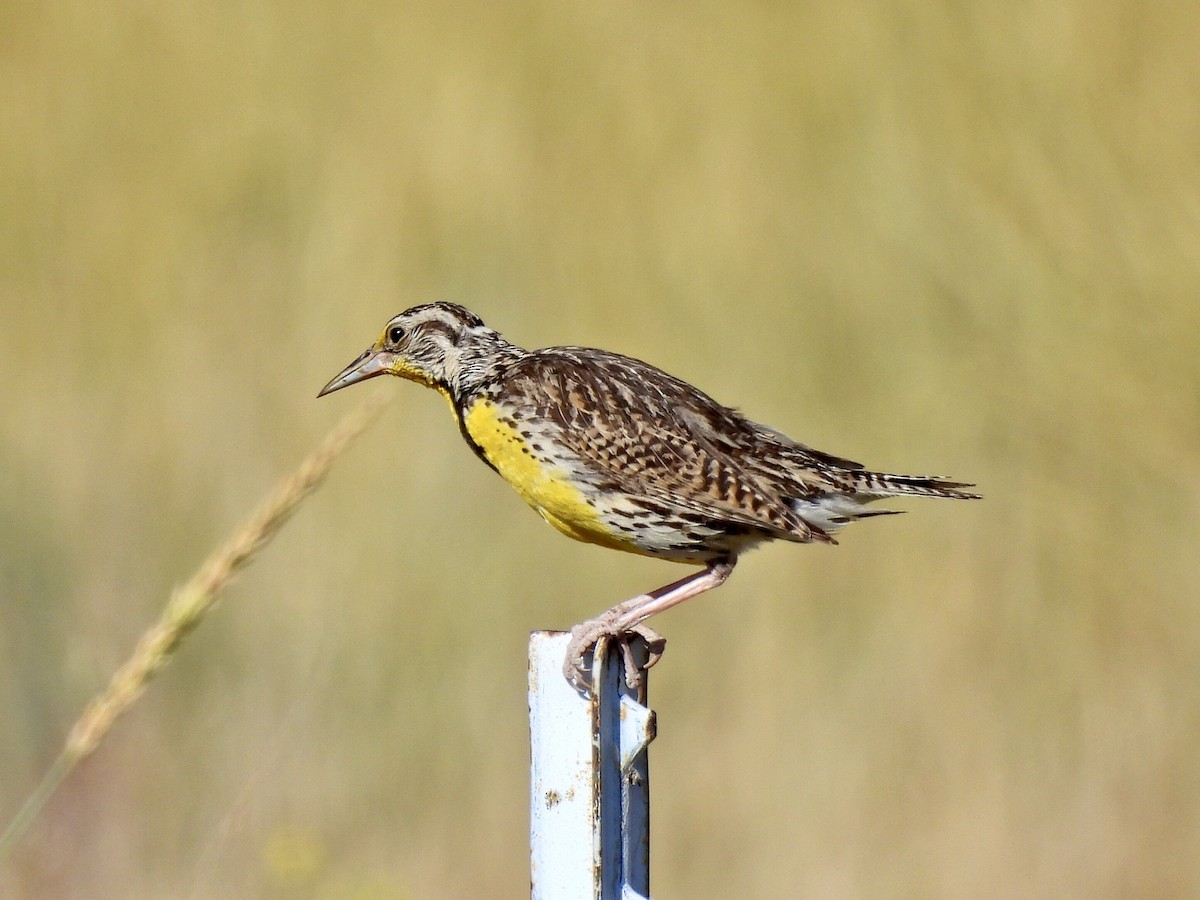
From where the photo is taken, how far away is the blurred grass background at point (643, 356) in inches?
177

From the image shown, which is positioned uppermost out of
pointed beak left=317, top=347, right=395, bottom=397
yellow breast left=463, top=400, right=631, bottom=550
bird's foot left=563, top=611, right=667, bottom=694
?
pointed beak left=317, top=347, right=395, bottom=397

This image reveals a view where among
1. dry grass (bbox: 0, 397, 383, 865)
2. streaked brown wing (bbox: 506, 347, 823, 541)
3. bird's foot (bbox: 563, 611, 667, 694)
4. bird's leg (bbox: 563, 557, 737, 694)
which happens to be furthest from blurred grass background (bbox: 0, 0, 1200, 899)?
dry grass (bbox: 0, 397, 383, 865)

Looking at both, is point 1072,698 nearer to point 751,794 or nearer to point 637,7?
point 751,794

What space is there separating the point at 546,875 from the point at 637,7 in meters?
4.99

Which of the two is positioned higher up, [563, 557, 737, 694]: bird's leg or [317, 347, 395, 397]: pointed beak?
[317, 347, 395, 397]: pointed beak

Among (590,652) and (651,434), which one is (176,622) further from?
(651,434)

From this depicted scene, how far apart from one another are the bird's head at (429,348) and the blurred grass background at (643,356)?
2.87 ft

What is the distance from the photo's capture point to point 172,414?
5.25 meters

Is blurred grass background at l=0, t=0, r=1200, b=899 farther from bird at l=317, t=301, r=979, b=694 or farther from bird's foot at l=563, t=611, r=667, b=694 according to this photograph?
bird's foot at l=563, t=611, r=667, b=694

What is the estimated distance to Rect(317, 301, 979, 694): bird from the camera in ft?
10.4

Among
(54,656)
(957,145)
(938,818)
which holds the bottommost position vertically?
(938,818)

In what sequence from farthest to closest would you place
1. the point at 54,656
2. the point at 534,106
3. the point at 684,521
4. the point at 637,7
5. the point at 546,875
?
1. the point at 637,7
2. the point at 534,106
3. the point at 54,656
4. the point at 684,521
5. the point at 546,875

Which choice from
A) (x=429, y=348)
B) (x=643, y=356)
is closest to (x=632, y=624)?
(x=429, y=348)

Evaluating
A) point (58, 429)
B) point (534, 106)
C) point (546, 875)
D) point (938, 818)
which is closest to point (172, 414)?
point (58, 429)
